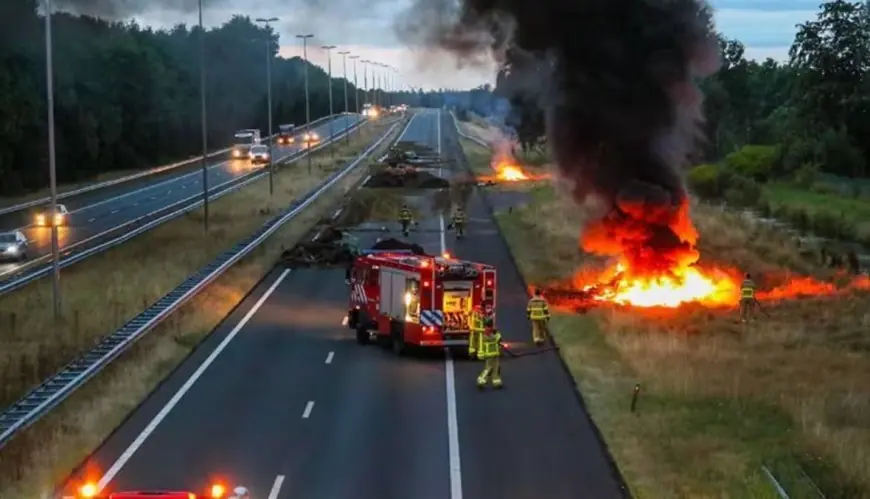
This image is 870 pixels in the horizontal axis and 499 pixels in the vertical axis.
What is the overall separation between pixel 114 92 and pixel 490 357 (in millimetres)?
88200

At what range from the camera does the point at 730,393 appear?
2798 cm

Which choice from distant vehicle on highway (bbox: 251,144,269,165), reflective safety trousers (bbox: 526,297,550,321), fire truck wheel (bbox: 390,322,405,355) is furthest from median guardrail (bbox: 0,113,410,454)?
distant vehicle on highway (bbox: 251,144,269,165)

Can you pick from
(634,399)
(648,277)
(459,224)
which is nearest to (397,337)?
(634,399)

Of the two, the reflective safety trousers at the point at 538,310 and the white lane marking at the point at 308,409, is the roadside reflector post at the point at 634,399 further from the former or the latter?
the reflective safety trousers at the point at 538,310

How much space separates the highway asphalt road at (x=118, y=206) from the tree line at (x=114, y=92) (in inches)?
237

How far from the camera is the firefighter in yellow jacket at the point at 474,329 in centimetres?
3111

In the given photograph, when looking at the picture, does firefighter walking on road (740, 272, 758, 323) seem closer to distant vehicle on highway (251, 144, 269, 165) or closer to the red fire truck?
the red fire truck

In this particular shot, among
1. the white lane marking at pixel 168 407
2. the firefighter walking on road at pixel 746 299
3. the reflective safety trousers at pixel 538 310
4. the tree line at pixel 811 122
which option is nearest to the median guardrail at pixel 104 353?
the white lane marking at pixel 168 407

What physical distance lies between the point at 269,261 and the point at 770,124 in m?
99.9

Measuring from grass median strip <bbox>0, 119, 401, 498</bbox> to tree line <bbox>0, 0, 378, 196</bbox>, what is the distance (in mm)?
14992

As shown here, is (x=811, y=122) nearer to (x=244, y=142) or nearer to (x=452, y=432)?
(x=244, y=142)

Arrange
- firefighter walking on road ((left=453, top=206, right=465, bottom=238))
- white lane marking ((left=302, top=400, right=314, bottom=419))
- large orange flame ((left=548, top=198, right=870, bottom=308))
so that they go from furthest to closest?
Answer: firefighter walking on road ((left=453, top=206, right=465, bottom=238)) < large orange flame ((left=548, top=198, right=870, bottom=308)) < white lane marking ((left=302, top=400, right=314, bottom=419))

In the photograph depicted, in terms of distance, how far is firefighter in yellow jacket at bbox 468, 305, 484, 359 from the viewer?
31109mm

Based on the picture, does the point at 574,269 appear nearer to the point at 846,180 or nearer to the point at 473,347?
the point at 473,347
